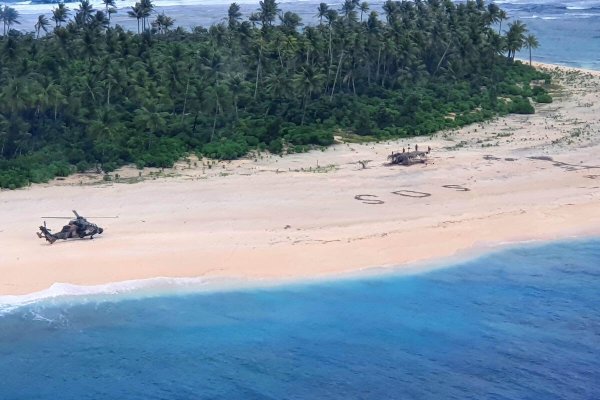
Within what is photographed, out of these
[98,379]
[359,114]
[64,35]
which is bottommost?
[98,379]

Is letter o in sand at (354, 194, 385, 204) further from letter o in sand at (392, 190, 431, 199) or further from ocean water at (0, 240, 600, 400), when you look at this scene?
ocean water at (0, 240, 600, 400)

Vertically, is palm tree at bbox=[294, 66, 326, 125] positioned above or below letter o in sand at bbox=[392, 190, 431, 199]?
above

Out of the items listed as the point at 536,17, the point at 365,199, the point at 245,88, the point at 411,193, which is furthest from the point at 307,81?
the point at 536,17

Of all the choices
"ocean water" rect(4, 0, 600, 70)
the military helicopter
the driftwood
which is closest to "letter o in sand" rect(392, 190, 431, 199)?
the driftwood

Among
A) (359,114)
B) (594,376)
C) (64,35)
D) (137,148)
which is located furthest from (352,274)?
(64,35)

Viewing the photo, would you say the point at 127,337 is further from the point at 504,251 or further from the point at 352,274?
the point at 504,251

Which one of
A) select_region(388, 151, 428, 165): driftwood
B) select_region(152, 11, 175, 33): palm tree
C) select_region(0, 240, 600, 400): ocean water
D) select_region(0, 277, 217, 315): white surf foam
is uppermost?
select_region(152, 11, 175, 33): palm tree

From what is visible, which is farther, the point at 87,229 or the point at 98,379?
the point at 87,229
